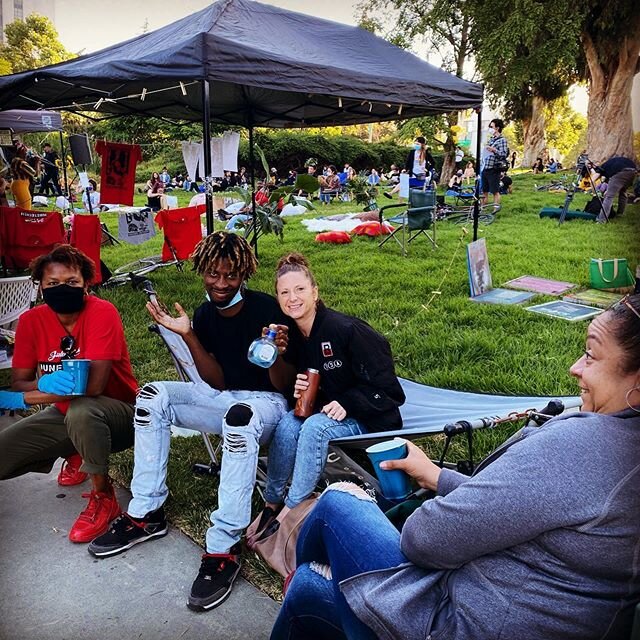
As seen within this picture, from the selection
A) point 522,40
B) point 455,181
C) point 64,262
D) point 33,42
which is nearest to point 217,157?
point 64,262

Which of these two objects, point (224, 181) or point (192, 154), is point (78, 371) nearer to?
point (192, 154)

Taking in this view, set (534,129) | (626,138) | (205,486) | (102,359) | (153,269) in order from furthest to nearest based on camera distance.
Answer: (534,129), (153,269), (205,486), (102,359), (626,138)

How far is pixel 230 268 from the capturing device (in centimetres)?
262

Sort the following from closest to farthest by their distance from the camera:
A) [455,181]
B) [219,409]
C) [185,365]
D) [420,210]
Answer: [219,409]
[185,365]
[420,210]
[455,181]

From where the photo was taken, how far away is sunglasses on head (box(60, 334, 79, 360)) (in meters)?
2.61

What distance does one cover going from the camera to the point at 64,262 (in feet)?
8.54

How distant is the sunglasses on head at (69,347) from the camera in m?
2.61

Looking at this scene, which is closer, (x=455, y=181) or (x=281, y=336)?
(x=281, y=336)

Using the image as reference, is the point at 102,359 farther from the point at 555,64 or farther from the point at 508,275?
the point at 555,64

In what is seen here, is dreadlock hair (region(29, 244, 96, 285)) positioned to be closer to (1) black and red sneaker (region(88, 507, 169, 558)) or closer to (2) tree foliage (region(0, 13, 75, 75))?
(1) black and red sneaker (region(88, 507, 169, 558))

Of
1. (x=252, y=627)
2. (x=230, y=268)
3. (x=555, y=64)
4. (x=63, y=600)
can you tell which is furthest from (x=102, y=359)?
(x=555, y=64)

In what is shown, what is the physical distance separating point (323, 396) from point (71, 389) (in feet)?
3.47

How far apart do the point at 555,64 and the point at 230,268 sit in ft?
41.7

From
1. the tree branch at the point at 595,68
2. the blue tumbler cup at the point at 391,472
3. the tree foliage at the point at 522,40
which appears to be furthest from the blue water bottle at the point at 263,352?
the tree foliage at the point at 522,40
